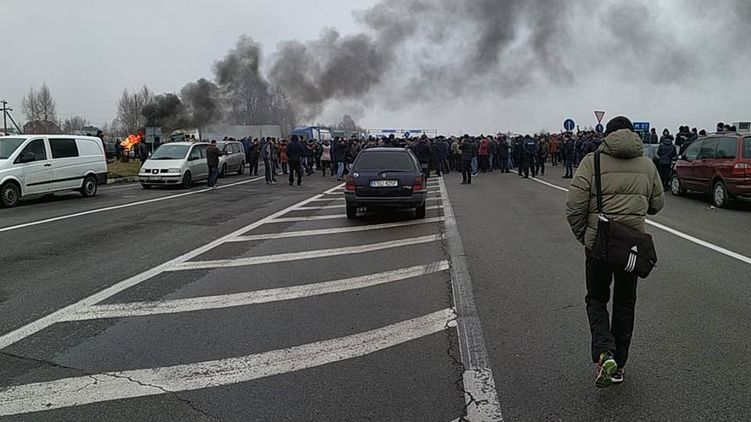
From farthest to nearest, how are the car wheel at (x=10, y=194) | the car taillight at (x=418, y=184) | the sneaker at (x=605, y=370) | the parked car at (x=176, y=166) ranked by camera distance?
the parked car at (x=176, y=166)
the car wheel at (x=10, y=194)
the car taillight at (x=418, y=184)
the sneaker at (x=605, y=370)

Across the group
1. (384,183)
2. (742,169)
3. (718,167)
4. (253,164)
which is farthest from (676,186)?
(253,164)

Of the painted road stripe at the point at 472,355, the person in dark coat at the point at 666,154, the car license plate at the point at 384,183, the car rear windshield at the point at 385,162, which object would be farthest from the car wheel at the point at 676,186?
the painted road stripe at the point at 472,355

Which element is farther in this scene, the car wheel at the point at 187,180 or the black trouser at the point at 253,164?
the black trouser at the point at 253,164

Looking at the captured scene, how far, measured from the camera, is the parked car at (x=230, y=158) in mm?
26562

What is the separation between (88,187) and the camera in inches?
676

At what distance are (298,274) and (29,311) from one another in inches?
111

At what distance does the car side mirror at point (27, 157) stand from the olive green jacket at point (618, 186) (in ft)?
49.5

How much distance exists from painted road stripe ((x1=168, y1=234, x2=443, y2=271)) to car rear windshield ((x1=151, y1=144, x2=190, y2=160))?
45.1 ft

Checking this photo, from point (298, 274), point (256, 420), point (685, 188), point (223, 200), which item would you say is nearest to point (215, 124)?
point (223, 200)

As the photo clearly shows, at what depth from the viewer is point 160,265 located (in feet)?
25.0

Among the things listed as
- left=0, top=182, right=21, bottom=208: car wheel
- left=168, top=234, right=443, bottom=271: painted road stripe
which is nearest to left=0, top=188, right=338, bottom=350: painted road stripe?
left=168, top=234, right=443, bottom=271: painted road stripe

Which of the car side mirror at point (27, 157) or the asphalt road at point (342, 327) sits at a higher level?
the car side mirror at point (27, 157)

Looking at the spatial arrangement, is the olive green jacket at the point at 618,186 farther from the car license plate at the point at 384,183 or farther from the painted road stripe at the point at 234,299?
the car license plate at the point at 384,183

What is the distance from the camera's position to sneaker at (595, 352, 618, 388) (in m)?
3.75
